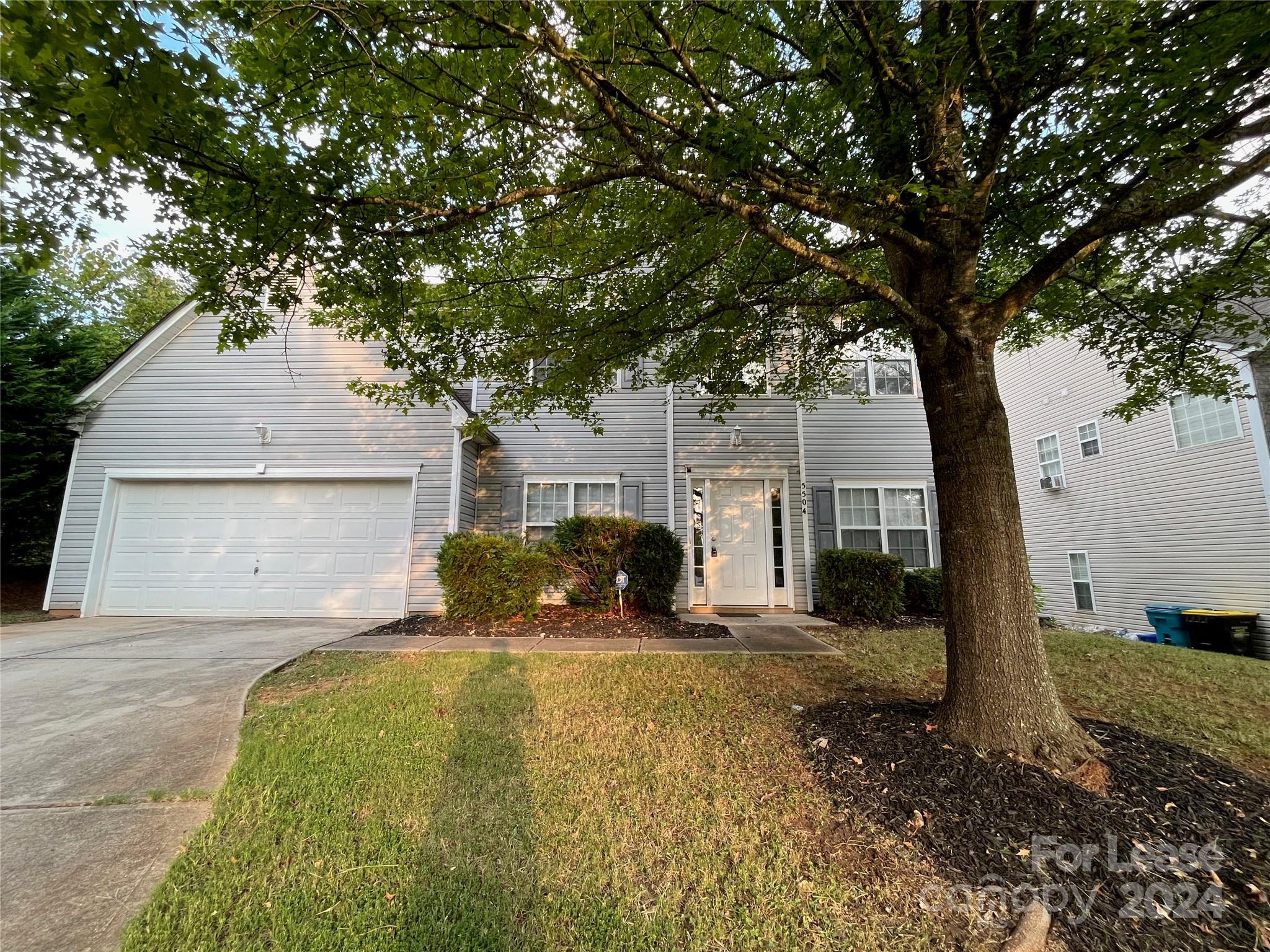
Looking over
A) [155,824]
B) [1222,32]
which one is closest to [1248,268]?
[1222,32]

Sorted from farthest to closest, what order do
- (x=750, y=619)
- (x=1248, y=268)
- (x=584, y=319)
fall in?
(x=750, y=619), (x=584, y=319), (x=1248, y=268)

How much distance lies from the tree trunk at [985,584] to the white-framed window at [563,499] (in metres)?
6.31

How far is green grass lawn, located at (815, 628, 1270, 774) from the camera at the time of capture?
10.7ft

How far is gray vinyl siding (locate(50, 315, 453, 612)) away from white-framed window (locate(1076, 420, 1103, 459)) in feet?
46.7

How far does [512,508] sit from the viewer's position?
8867mm

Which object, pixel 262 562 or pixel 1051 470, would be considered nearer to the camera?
pixel 262 562

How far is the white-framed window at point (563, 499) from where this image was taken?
29.1 feet

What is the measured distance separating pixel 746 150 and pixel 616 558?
19.3 ft

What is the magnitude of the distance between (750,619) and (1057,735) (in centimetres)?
519

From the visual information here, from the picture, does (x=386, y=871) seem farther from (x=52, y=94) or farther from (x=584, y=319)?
(x=584, y=319)

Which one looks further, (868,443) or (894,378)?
(894,378)

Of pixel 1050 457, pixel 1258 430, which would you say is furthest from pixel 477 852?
pixel 1050 457

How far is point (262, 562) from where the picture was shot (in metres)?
8.05

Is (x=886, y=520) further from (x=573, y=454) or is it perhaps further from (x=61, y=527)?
(x=61, y=527)
